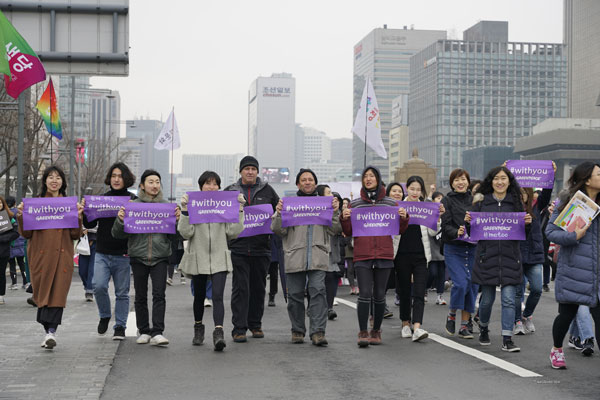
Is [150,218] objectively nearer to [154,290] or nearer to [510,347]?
[154,290]

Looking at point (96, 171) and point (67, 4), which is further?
point (96, 171)

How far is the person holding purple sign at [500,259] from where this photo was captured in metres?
9.30

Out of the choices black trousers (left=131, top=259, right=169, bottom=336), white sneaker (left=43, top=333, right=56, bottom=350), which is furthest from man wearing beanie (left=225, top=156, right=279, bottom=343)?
white sneaker (left=43, top=333, right=56, bottom=350)

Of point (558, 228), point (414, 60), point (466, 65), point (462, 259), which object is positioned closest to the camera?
point (558, 228)

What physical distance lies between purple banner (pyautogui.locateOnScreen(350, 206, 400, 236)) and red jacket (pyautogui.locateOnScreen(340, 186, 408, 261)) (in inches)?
2.2

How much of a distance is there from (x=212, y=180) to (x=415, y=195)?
271 cm

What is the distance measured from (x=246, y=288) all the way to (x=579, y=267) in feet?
12.0

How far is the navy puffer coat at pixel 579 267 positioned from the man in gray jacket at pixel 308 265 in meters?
2.62

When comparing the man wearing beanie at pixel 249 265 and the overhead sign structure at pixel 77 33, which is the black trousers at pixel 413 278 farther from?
the overhead sign structure at pixel 77 33

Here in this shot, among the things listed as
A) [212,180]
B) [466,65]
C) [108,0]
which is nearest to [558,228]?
[212,180]

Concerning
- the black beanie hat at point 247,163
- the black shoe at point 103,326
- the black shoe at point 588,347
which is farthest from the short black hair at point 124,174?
the black shoe at point 588,347

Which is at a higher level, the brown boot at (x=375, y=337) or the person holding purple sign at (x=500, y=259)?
the person holding purple sign at (x=500, y=259)

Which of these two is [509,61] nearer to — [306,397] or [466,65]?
[466,65]

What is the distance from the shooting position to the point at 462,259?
34.9 feet
